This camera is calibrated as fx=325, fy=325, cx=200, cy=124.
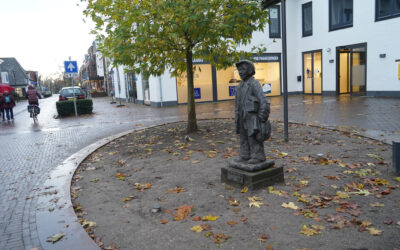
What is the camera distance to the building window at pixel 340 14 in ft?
62.5

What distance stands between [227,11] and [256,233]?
20.2ft

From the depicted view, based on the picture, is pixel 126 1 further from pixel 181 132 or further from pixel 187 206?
pixel 187 206

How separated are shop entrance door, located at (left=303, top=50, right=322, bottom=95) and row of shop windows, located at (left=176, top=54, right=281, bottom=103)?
6.03 ft

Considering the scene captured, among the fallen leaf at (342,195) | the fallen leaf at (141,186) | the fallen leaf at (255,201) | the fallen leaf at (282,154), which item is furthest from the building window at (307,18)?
the fallen leaf at (255,201)

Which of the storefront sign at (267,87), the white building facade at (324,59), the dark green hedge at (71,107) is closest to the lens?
the dark green hedge at (71,107)

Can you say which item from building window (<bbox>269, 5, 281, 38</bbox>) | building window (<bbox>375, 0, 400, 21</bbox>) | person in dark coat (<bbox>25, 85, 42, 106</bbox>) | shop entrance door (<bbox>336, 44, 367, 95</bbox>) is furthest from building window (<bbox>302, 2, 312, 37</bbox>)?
person in dark coat (<bbox>25, 85, 42, 106</bbox>)

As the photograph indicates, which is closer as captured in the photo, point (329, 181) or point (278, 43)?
point (329, 181)

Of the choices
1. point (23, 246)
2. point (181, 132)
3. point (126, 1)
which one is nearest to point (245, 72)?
point (23, 246)

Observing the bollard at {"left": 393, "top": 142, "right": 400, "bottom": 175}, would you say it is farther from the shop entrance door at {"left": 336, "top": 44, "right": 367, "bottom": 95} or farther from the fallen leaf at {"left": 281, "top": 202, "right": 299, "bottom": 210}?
the shop entrance door at {"left": 336, "top": 44, "right": 367, "bottom": 95}

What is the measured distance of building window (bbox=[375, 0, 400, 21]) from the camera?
16.4 meters

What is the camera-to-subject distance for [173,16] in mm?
6969

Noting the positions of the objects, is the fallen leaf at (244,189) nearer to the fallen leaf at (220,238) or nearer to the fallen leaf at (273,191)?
the fallen leaf at (273,191)

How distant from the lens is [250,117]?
4578 millimetres

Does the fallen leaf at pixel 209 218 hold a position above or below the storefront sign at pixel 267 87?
below
